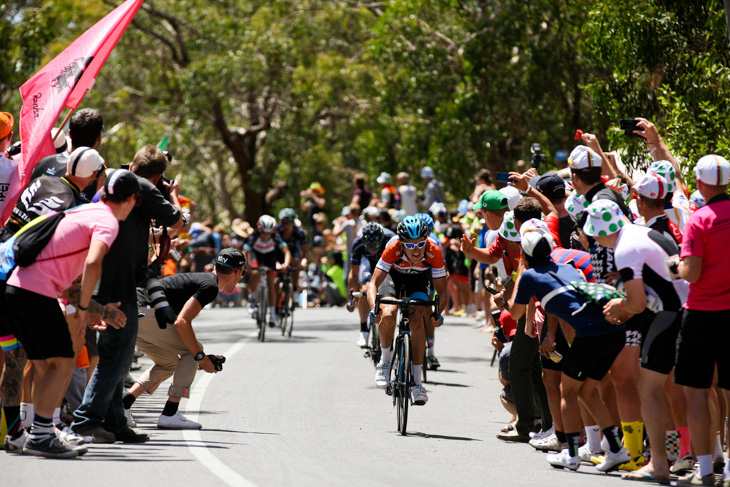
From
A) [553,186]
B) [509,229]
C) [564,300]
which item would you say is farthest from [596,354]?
[553,186]

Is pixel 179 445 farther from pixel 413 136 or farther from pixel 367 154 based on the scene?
pixel 367 154

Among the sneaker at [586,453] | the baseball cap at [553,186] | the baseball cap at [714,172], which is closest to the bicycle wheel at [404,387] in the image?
the sneaker at [586,453]

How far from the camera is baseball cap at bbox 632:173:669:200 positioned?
27.8 ft

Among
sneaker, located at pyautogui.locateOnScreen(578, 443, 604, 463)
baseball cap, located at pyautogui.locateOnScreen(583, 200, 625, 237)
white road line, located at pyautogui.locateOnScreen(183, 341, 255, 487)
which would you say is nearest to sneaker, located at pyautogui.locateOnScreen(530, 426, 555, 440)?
sneaker, located at pyautogui.locateOnScreen(578, 443, 604, 463)

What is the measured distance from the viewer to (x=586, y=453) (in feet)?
30.0

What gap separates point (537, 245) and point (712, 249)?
140cm

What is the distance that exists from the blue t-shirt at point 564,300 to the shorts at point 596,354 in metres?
0.05

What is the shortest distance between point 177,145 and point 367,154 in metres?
8.37

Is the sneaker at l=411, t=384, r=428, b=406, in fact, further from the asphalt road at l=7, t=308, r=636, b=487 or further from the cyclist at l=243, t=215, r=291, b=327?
the cyclist at l=243, t=215, r=291, b=327

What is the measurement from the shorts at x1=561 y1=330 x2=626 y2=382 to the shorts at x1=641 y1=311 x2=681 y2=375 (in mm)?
444

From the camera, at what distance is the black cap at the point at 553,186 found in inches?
426

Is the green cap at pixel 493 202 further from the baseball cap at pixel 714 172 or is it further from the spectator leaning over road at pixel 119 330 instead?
the baseball cap at pixel 714 172

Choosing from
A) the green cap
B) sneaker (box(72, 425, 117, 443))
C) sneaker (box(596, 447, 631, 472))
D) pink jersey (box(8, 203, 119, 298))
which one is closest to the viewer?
pink jersey (box(8, 203, 119, 298))

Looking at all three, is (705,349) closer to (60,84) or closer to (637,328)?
(637,328)
